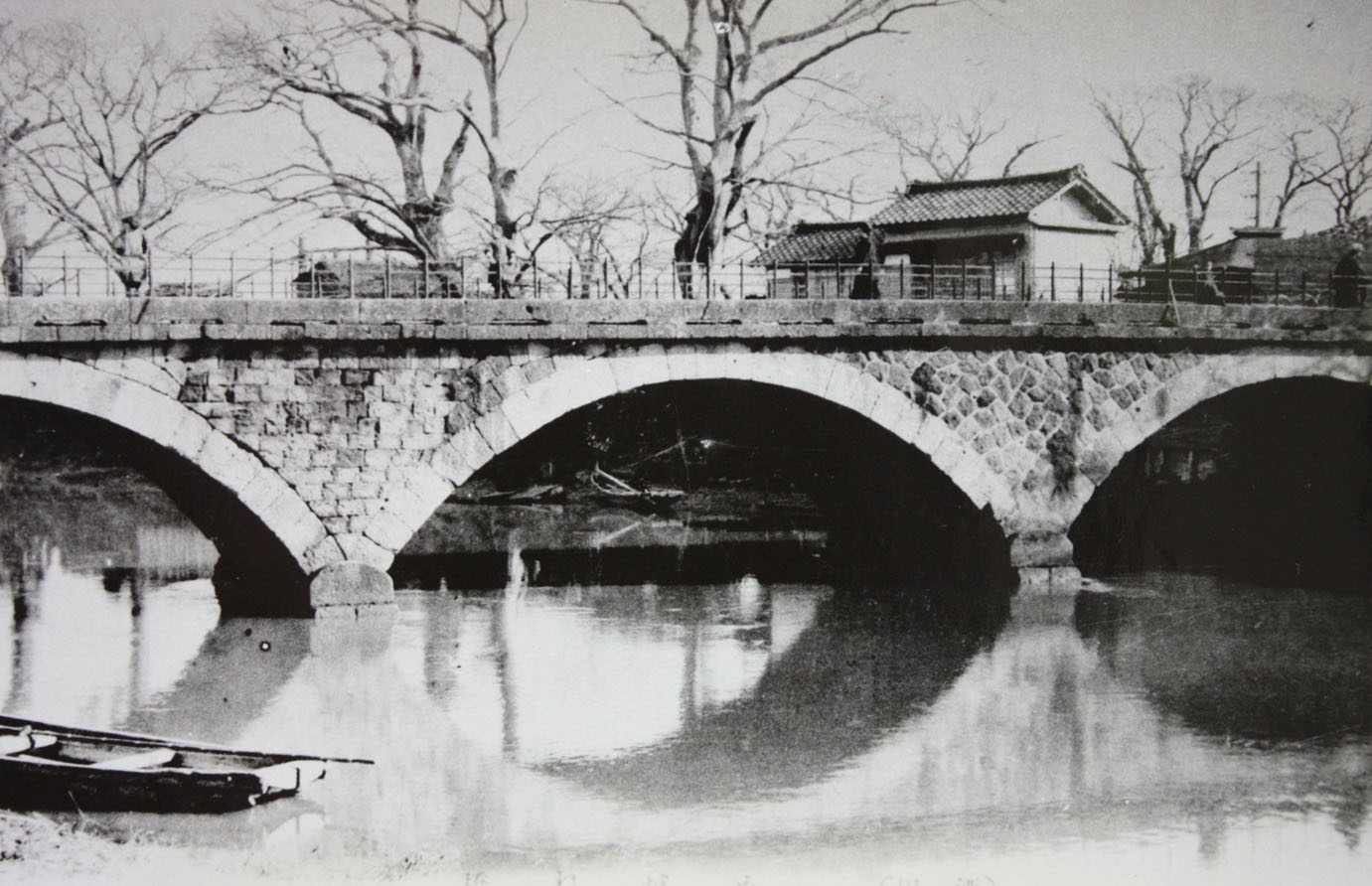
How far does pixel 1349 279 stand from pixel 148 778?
15.5 metres

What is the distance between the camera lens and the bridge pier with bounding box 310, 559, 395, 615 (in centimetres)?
1341

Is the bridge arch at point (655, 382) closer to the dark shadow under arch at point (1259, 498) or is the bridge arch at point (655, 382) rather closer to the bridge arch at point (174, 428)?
the bridge arch at point (174, 428)

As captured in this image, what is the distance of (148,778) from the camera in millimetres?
Answer: 7789

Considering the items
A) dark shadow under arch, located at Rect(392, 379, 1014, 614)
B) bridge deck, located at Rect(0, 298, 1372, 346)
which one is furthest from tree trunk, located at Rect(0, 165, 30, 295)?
dark shadow under arch, located at Rect(392, 379, 1014, 614)

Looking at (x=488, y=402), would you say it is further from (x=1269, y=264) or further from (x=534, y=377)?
(x=1269, y=264)

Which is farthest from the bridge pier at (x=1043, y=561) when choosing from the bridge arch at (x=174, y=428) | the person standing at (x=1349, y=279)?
the bridge arch at (x=174, y=428)

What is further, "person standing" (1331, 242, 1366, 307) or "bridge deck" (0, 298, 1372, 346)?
"person standing" (1331, 242, 1366, 307)

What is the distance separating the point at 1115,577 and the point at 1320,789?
8729 mm

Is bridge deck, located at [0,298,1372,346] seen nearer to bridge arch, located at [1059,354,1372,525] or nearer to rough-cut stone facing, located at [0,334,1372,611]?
rough-cut stone facing, located at [0,334,1372,611]

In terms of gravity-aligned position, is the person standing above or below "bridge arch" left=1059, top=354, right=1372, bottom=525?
above

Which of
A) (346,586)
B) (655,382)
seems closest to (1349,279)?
(655,382)

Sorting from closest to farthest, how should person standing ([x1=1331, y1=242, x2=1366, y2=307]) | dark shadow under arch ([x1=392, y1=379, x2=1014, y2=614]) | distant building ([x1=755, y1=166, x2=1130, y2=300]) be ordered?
person standing ([x1=1331, y1=242, x2=1366, y2=307]) → dark shadow under arch ([x1=392, y1=379, x2=1014, y2=614]) → distant building ([x1=755, y1=166, x2=1130, y2=300])

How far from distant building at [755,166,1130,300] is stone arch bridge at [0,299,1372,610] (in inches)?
131

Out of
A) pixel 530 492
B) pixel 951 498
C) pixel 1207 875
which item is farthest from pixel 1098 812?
pixel 530 492
